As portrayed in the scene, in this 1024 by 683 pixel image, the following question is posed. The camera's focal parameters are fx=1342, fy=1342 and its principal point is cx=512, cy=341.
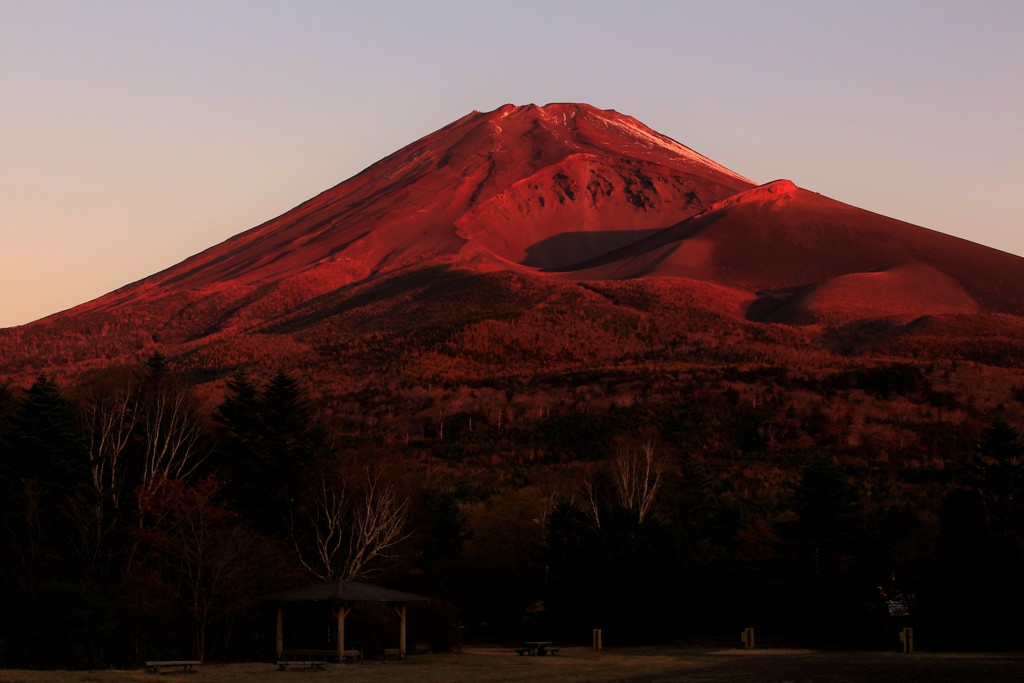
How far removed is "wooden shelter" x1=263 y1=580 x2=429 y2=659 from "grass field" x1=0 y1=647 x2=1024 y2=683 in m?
Answer: 1.07

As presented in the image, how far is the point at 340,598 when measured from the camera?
33.6 meters

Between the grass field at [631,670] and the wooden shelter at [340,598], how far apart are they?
1070 millimetres

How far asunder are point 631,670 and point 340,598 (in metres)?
7.47

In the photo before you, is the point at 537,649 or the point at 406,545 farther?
the point at 406,545

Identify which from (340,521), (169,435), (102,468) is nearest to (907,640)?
(340,521)

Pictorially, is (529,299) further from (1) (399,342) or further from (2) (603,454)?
(2) (603,454)

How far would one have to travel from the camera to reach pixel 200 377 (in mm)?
118062

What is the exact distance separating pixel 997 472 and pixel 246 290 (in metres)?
151

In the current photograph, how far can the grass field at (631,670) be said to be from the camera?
28.2 m

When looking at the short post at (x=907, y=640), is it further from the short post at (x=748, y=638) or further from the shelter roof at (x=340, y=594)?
the shelter roof at (x=340, y=594)

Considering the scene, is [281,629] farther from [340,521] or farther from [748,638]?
[748,638]

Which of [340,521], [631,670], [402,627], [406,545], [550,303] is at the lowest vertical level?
[631,670]

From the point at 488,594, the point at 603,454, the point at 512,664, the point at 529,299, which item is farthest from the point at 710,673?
the point at 529,299

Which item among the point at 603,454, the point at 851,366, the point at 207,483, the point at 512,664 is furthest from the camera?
the point at 851,366
